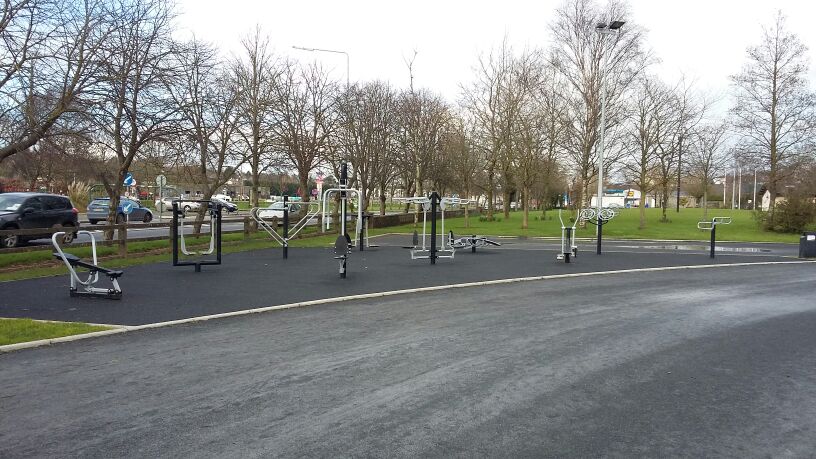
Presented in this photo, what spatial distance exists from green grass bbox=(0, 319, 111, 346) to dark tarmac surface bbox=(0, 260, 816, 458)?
529mm

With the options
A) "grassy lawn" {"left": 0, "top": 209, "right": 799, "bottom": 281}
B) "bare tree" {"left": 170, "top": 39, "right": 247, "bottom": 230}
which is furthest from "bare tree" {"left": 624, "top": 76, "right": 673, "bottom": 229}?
"bare tree" {"left": 170, "top": 39, "right": 247, "bottom": 230}

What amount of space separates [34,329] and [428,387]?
5.54 metres

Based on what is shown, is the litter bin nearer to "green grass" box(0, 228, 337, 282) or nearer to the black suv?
"green grass" box(0, 228, 337, 282)

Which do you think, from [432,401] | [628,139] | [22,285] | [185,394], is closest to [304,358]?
[185,394]

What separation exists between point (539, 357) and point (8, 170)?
3458cm

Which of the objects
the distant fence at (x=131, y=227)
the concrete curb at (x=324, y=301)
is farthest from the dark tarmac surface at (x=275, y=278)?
the distant fence at (x=131, y=227)

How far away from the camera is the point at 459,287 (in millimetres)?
11664

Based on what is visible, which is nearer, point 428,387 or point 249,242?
point 428,387

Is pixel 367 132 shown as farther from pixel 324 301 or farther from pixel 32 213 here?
pixel 324 301

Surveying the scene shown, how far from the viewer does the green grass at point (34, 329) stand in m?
6.86

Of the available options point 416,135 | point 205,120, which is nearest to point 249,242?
point 205,120

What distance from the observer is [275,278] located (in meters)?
12.7

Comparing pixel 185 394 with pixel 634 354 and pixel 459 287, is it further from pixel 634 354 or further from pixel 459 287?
pixel 459 287

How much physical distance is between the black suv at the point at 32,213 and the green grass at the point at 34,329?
1004 centimetres
